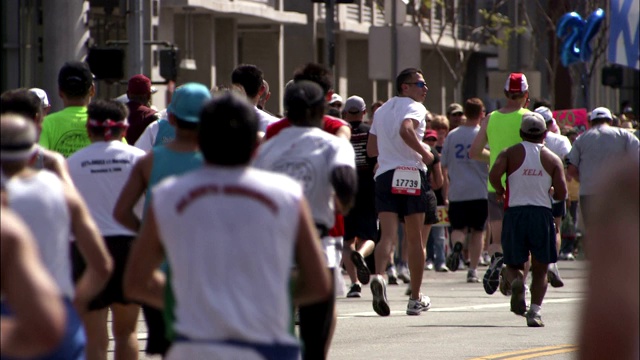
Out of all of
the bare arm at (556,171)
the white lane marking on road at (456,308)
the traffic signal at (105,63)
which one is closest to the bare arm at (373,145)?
the white lane marking on road at (456,308)

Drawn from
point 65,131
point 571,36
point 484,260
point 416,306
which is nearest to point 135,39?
point 484,260

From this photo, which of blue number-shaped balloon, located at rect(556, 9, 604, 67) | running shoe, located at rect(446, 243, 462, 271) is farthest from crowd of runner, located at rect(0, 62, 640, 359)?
blue number-shaped balloon, located at rect(556, 9, 604, 67)

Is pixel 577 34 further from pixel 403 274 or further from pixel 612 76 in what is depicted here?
pixel 403 274

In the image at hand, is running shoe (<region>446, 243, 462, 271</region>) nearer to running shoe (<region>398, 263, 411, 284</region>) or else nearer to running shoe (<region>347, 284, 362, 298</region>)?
running shoe (<region>398, 263, 411, 284</region>)

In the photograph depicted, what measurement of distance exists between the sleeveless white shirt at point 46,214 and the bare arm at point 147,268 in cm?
21

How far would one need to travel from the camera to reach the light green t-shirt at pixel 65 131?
9.29 metres

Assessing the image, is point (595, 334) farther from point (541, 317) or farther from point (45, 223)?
point (541, 317)

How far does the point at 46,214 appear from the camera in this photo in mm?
4754

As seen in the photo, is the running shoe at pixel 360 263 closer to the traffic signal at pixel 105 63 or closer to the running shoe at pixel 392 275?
the running shoe at pixel 392 275

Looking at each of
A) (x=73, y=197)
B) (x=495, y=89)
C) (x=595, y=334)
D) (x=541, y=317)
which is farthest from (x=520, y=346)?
(x=495, y=89)

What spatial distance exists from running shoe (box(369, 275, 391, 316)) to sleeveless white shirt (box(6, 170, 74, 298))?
7.48m

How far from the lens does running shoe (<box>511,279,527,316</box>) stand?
12367 mm

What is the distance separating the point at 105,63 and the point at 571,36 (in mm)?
16036

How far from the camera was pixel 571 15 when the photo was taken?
34.5m
